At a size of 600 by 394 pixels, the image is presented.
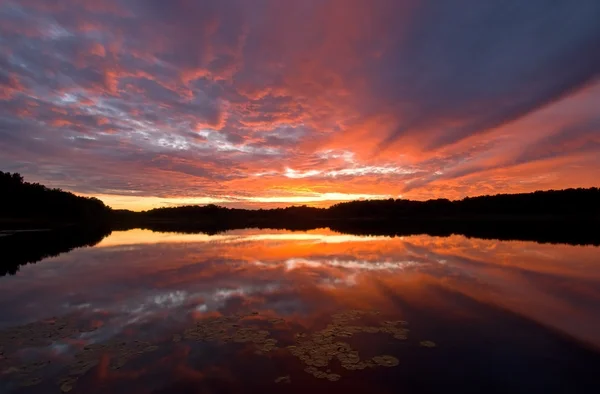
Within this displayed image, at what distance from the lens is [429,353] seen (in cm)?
909

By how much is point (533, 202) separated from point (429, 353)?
150 meters

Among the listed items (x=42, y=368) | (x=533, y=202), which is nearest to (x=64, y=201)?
(x=42, y=368)

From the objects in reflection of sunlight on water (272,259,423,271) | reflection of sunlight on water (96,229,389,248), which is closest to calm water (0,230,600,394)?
reflection of sunlight on water (272,259,423,271)

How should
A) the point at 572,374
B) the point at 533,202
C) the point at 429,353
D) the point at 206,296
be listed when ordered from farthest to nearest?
the point at 533,202 → the point at 206,296 → the point at 429,353 → the point at 572,374

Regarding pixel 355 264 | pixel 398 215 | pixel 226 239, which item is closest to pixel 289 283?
pixel 355 264

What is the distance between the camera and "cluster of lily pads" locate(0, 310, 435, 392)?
8.23m

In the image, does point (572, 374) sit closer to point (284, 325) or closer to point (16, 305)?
point (284, 325)

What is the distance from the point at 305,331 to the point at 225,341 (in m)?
2.70

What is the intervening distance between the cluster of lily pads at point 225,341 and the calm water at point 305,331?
0.05 meters

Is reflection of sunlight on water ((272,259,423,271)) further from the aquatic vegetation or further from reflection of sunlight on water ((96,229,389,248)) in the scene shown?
reflection of sunlight on water ((96,229,389,248))

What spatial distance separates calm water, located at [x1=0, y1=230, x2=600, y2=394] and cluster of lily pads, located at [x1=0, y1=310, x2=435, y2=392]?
52mm

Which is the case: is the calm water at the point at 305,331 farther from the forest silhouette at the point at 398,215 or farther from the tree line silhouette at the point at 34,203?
the tree line silhouette at the point at 34,203

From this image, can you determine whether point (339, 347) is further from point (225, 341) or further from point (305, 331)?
point (225, 341)

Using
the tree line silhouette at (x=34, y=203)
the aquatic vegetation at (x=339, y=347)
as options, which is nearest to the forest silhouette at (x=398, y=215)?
the tree line silhouette at (x=34, y=203)
